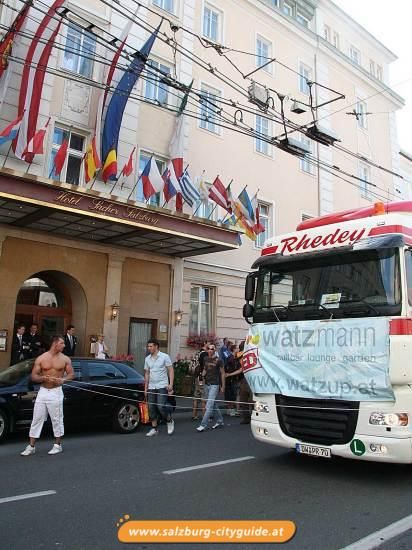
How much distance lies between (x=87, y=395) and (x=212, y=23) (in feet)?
56.1

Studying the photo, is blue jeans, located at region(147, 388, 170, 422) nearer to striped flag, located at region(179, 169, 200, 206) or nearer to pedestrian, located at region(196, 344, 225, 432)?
pedestrian, located at region(196, 344, 225, 432)

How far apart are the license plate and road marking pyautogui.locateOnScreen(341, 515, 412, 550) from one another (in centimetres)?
131

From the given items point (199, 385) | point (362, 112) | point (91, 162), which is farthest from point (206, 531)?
point (362, 112)

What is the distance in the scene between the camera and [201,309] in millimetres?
19062

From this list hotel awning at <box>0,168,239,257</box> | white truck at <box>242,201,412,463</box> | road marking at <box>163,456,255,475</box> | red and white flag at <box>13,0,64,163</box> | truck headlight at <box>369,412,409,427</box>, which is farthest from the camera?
red and white flag at <box>13,0,64,163</box>

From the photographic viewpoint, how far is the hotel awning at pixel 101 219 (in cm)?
1178

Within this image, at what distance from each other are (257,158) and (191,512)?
717 inches

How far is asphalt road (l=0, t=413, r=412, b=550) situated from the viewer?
451 cm

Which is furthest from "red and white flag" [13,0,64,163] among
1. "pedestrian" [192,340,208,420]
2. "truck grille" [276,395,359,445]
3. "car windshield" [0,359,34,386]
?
"truck grille" [276,395,359,445]

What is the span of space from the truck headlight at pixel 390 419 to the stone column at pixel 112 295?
11009 mm

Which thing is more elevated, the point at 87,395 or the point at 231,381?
the point at 231,381

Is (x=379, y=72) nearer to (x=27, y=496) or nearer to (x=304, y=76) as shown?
(x=304, y=76)

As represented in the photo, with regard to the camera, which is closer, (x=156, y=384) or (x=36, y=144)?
(x=156, y=384)

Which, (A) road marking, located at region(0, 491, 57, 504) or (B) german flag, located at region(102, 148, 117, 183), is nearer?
(A) road marking, located at region(0, 491, 57, 504)
